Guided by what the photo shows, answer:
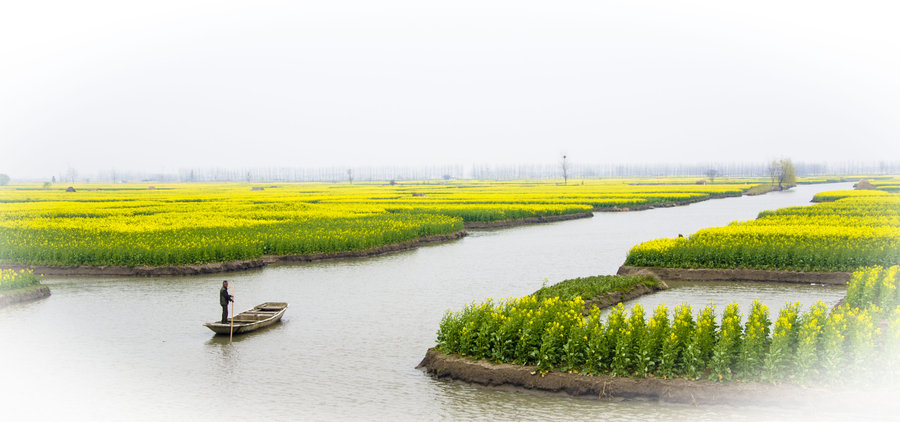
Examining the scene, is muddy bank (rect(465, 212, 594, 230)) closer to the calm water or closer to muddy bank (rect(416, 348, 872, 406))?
the calm water

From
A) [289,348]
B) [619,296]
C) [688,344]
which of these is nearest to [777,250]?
[619,296]

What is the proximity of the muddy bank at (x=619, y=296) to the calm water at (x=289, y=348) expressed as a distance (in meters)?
0.64

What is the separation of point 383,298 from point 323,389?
12.2 meters

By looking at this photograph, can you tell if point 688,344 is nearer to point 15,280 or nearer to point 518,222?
point 15,280

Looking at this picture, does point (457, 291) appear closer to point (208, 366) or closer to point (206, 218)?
point (208, 366)

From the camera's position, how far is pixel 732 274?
32719mm

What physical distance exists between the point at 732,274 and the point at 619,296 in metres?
8.65

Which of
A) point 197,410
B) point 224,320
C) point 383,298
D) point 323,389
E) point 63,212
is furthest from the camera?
point 63,212

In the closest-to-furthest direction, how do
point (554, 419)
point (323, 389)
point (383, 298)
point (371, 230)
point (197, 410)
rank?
point (554, 419) < point (197, 410) < point (323, 389) < point (383, 298) < point (371, 230)

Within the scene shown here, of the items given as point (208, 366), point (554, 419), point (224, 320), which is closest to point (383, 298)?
point (224, 320)

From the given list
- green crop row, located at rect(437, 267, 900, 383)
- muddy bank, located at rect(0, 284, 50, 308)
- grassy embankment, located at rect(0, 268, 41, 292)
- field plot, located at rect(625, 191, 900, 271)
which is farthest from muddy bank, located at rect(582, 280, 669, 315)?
grassy embankment, located at rect(0, 268, 41, 292)

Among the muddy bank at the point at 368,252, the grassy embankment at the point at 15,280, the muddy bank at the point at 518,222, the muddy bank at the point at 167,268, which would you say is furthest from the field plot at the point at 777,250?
the muddy bank at the point at 518,222

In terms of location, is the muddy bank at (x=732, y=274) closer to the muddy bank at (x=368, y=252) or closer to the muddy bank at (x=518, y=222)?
the muddy bank at (x=368, y=252)

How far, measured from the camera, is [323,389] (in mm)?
17031
